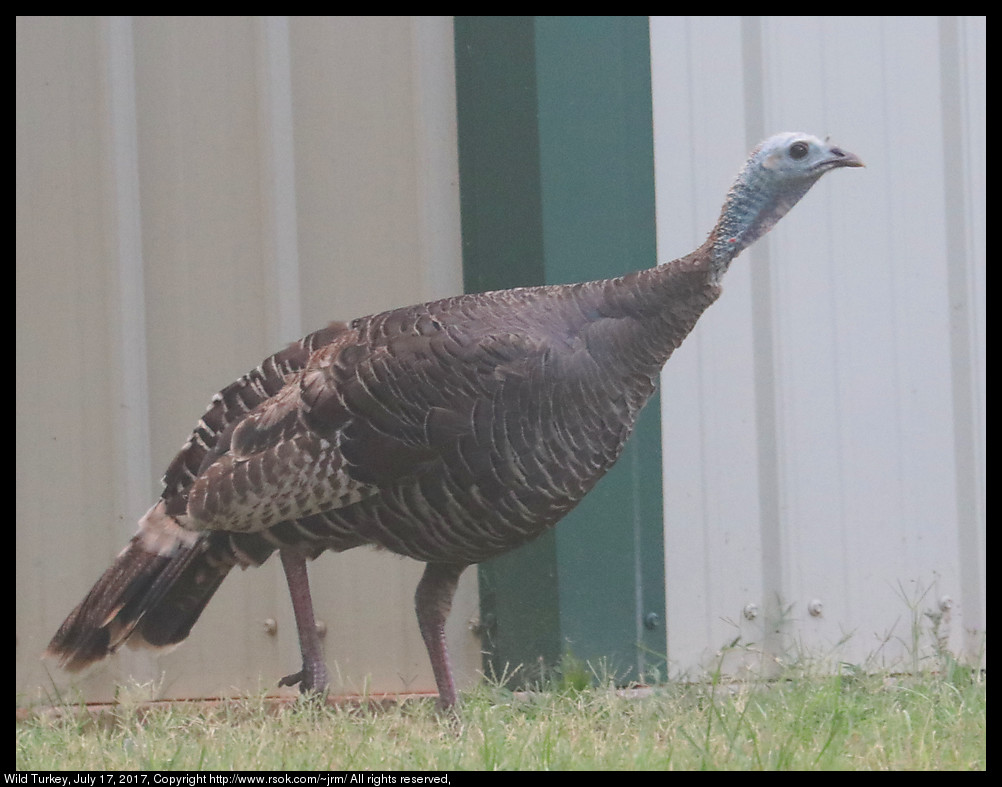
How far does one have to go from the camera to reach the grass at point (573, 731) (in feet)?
9.00

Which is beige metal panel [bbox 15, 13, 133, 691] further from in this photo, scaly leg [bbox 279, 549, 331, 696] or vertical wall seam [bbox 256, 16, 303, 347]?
scaly leg [bbox 279, 549, 331, 696]

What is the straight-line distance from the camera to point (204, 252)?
4449 mm

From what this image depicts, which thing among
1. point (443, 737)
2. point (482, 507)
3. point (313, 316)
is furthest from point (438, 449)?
point (313, 316)

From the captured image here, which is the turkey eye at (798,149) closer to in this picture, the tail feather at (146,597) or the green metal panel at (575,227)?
the green metal panel at (575,227)

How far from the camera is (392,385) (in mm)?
3455

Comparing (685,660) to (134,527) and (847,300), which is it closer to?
(847,300)

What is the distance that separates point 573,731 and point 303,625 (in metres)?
1.00

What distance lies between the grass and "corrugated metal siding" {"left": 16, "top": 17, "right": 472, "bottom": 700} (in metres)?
0.53

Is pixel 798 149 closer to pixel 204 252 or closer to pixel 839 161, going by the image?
pixel 839 161

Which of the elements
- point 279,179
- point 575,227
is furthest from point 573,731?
point 279,179

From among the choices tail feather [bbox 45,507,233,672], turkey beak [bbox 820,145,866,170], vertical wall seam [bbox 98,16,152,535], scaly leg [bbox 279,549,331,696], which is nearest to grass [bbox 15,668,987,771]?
scaly leg [bbox 279,549,331,696]

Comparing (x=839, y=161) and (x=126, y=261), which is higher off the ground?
(x=839, y=161)

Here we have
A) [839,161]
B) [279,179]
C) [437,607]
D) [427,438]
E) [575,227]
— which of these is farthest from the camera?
[279,179]

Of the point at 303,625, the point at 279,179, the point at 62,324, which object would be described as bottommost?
the point at 303,625
